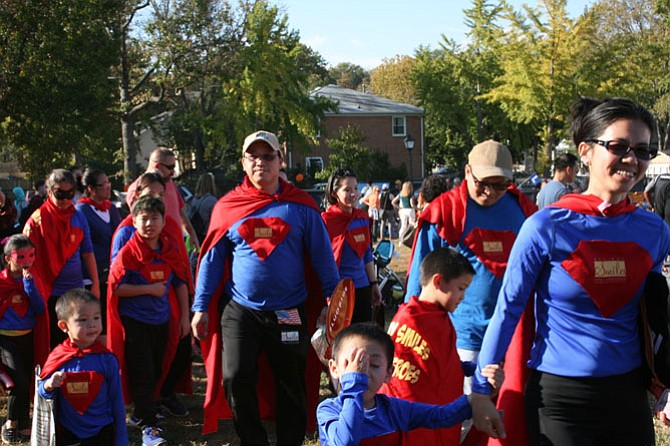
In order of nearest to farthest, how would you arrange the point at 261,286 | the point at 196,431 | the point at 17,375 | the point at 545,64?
the point at 261,286 → the point at 17,375 → the point at 196,431 → the point at 545,64

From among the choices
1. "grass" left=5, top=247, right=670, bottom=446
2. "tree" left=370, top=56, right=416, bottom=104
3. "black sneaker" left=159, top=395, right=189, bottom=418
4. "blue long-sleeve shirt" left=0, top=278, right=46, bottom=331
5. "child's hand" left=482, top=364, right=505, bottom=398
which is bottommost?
"grass" left=5, top=247, right=670, bottom=446

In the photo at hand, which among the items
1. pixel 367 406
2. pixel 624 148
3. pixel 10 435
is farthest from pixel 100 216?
pixel 624 148

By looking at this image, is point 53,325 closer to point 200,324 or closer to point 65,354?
point 65,354

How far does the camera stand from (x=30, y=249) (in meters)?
5.67

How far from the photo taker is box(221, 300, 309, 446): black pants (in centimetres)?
461

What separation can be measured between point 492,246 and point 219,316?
1886 millimetres

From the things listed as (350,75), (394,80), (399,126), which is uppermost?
(350,75)

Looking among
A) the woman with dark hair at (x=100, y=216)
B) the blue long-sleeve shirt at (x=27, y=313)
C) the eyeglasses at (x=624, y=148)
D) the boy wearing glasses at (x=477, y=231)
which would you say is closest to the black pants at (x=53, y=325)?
the blue long-sleeve shirt at (x=27, y=313)

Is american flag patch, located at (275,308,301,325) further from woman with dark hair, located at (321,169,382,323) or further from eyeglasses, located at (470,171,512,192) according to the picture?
woman with dark hair, located at (321,169,382,323)

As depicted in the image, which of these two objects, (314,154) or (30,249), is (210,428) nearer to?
(30,249)

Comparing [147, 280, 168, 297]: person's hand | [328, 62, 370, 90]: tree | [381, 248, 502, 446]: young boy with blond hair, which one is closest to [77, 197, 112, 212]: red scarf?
[147, 280, 168, 297]: person's hand

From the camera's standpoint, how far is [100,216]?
22.4ft

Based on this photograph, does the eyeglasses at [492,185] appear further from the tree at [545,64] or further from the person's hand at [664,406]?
the tree at [545,64]

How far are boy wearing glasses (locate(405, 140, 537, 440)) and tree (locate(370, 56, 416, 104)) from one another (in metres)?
69.8
